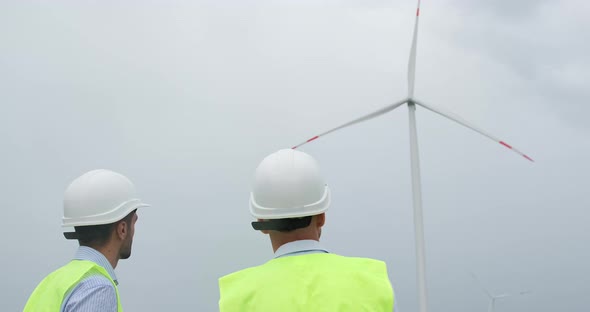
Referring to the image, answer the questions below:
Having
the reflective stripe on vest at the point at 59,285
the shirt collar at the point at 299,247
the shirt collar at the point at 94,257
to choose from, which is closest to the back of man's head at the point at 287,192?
the shirt collar at the point at 299,247

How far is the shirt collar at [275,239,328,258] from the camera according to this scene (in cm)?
702

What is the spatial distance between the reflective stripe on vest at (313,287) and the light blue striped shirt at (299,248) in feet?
0.38

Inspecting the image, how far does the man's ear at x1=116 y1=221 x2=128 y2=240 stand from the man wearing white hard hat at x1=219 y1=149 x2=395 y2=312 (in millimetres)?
3756

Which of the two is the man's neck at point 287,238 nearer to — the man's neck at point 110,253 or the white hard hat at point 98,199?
the man's neck at point 110,253

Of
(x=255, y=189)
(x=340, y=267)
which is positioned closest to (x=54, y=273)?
(x=255, y=189)

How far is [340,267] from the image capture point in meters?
6.68

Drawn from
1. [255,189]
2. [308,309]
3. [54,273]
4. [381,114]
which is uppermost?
[255,189]

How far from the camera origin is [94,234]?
34.4 feet

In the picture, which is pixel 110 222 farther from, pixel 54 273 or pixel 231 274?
pixel 231 274

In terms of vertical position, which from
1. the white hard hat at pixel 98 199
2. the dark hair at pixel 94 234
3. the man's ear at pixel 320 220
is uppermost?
the man's ear at pixel 320 220

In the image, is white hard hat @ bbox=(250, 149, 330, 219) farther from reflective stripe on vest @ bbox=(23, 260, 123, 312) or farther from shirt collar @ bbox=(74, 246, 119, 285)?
shirt collar @ bbox=(74, 246, 119, 285)

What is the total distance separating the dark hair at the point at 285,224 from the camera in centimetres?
737

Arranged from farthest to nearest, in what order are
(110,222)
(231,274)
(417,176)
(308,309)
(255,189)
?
(417,176) < (110,222) < (255,189) < (231,274) < (308,309)

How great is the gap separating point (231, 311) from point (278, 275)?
2.04 ft
